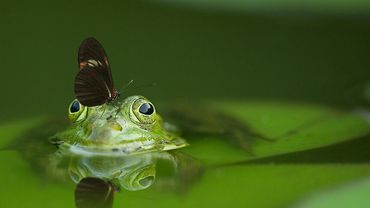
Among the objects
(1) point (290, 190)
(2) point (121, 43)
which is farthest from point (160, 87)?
(1) point (290, 190)

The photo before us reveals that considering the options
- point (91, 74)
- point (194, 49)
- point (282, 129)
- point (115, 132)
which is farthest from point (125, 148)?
point (194, 49)

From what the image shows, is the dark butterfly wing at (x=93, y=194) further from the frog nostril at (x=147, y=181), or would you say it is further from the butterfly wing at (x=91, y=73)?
the butterfly wing at (x=91, y=73)

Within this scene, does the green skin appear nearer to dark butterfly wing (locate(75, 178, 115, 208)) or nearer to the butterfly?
the butterfly

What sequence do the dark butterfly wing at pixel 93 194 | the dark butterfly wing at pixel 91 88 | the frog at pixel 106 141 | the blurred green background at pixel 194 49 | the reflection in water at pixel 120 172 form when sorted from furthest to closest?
the blurred green background at pixel 194 49
the dark butterfly wing at pixel 91 88
the frog at pixel 106 141
the reflection in water at pixel 120 172
the dark butterfly wing at pixel 93 194

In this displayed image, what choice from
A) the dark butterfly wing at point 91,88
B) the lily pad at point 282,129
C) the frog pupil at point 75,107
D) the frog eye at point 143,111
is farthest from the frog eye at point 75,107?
the lily pad at point 282,129

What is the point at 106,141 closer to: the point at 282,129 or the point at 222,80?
the point at 282,129

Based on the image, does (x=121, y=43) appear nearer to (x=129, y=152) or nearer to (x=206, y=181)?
(x=129, y=152)
